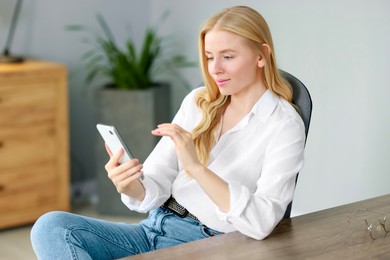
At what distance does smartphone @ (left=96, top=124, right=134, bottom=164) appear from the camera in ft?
7.52

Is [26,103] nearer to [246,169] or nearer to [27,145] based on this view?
[27,145]

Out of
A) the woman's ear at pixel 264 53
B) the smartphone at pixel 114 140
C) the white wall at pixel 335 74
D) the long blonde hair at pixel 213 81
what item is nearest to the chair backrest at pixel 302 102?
the long blonde hair at pixel 213 81

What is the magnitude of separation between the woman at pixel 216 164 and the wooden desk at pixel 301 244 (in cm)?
8

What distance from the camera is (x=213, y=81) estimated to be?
261 centimetres

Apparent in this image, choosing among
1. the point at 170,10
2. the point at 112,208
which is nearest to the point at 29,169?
the point at 112,208

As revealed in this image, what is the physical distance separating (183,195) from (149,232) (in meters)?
0.16

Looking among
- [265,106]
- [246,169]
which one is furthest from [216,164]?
[265,106]

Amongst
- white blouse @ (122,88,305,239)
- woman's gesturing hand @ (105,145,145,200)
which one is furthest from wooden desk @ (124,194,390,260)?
woman's gesturing hand @ (105,145,145,200)

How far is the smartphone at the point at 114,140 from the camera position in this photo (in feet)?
7.52

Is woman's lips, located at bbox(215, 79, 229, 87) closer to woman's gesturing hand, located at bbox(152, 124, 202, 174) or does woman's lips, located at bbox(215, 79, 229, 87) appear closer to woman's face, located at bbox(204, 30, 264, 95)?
woman's face, located at bbox(204, 30, 264, 95)

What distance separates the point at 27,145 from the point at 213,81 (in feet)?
6.76

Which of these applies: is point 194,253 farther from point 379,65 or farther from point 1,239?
point 1,239

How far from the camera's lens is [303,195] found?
171 inches

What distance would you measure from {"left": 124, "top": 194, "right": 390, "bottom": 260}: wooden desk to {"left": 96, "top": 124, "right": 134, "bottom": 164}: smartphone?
1.26 ft
